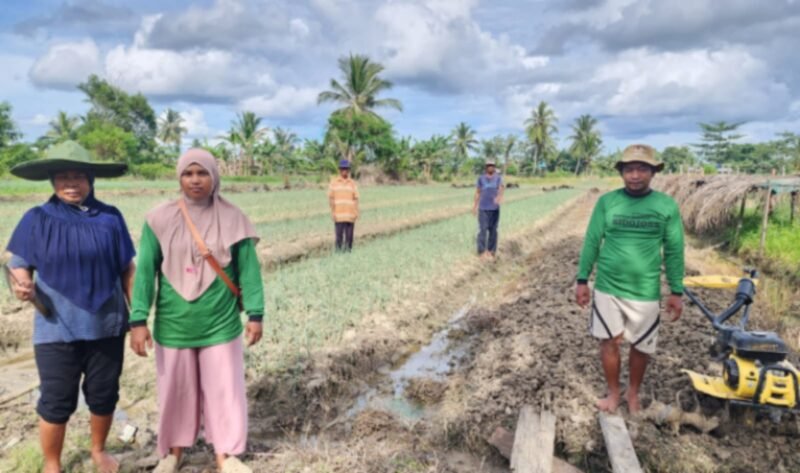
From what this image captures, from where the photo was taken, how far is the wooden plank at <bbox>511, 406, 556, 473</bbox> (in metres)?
2.84

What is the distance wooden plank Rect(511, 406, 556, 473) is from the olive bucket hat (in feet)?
8.61

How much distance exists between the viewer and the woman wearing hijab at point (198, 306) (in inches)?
98.0

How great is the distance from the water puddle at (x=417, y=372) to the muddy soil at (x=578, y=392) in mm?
234

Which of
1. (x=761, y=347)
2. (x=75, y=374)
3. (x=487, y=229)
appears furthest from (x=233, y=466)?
(x=487, y=229)

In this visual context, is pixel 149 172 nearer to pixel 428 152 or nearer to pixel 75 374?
pixel 428 152

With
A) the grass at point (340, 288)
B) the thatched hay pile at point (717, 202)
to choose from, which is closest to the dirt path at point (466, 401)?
the grass at point (340, 288)

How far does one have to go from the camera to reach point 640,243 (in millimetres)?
3203

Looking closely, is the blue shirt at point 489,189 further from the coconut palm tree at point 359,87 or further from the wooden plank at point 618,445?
the coconut palm tree at point 359,87

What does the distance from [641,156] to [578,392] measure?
163cm

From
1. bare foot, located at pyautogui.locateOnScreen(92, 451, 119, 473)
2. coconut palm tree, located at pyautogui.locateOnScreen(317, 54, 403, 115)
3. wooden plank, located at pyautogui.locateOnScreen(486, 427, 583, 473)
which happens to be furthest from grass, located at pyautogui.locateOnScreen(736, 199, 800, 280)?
coconut palm tree, located at pyautogui.locateOnScreen(317, 54, 403, 115)

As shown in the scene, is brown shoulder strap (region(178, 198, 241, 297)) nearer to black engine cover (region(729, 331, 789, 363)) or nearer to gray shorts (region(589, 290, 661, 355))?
gray shorts (region(589, 290, 661, 355))

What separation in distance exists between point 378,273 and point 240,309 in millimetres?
4855

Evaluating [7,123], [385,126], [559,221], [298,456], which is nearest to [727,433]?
[298,456]

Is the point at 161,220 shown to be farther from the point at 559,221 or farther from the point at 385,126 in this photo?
the point at 385,126
